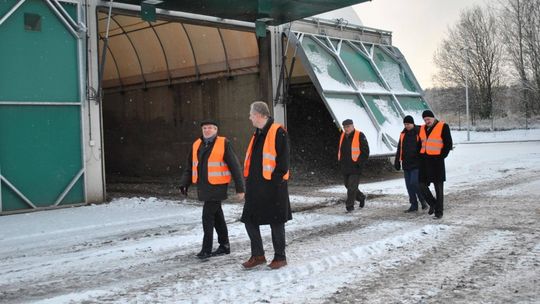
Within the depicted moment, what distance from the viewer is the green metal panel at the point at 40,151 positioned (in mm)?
10398

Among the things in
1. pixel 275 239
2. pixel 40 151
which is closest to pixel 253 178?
pixel 275 239

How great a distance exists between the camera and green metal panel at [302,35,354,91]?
600 inches

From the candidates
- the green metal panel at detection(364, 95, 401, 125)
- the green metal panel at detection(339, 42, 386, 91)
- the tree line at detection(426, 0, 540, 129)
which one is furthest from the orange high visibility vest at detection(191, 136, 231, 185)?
the tree line at detection(426, 0, 540, 129)

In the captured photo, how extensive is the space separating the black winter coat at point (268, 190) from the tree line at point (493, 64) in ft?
144

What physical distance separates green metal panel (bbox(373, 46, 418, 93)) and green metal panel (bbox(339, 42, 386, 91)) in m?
0.68

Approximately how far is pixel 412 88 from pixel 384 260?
14.0 metres

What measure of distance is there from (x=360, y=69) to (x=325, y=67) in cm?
192

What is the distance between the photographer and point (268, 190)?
5566mm

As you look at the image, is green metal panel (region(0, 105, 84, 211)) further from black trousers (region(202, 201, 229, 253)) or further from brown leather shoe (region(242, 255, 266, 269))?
brown leather shoe (region(242, 255, 266, 269))

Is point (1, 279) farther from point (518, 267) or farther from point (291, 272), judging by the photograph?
point (518, 267)

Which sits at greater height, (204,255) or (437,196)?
(437,196)

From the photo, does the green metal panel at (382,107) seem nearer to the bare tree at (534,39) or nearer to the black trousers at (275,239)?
the black trousers at (275,239)

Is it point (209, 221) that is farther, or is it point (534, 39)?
point (534, 39)

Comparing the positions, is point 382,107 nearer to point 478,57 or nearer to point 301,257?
point 301,257
